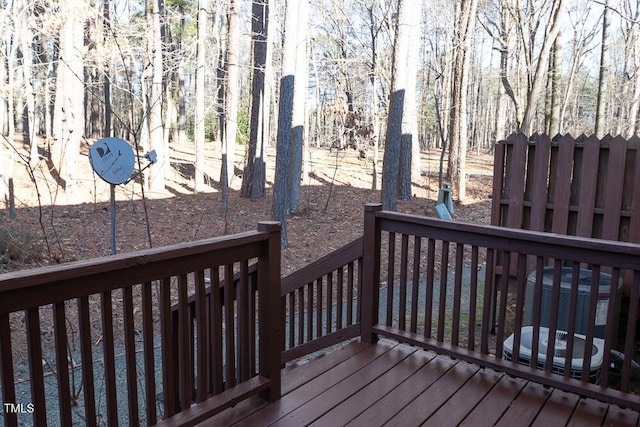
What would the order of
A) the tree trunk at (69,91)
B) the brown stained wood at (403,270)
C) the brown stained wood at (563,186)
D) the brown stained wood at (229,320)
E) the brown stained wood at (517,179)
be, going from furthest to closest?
the tree trunk at (69,91), the brown stained wood at (517,179), the brown stained wood at (563,186), the brown stained wood at (403,270), the brown stained wood at (229,320)

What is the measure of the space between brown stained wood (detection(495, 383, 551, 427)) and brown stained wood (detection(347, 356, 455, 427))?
45cm

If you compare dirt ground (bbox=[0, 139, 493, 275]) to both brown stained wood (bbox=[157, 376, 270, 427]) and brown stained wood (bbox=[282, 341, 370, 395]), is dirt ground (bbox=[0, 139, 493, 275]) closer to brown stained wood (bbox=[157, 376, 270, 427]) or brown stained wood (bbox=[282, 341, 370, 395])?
brown stained wood (bbox=[282, 341, 370, 395])

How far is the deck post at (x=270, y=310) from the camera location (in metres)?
2.55

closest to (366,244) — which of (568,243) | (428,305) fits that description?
(428,305)

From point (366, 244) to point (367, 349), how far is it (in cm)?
70

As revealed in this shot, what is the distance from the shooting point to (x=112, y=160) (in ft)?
14.0

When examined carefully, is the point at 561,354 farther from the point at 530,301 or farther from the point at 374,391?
the point at 374,391

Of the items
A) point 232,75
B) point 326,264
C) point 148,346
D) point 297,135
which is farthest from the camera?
point 232,75

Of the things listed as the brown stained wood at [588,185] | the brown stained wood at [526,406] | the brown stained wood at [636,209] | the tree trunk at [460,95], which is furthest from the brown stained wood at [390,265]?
the tree trunk at [460,95]

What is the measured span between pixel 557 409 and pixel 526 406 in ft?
0.49

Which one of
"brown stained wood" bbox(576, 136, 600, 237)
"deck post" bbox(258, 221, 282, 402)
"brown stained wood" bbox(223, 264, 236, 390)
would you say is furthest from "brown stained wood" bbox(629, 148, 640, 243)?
"brown stained wood" bbox(223, 264, 236, 390)

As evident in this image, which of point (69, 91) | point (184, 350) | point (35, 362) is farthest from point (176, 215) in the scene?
point (35, 362)

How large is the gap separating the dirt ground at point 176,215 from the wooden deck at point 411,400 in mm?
4294

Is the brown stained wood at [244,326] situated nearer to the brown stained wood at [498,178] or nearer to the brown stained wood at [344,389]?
the brown stained wood at [344,389]
